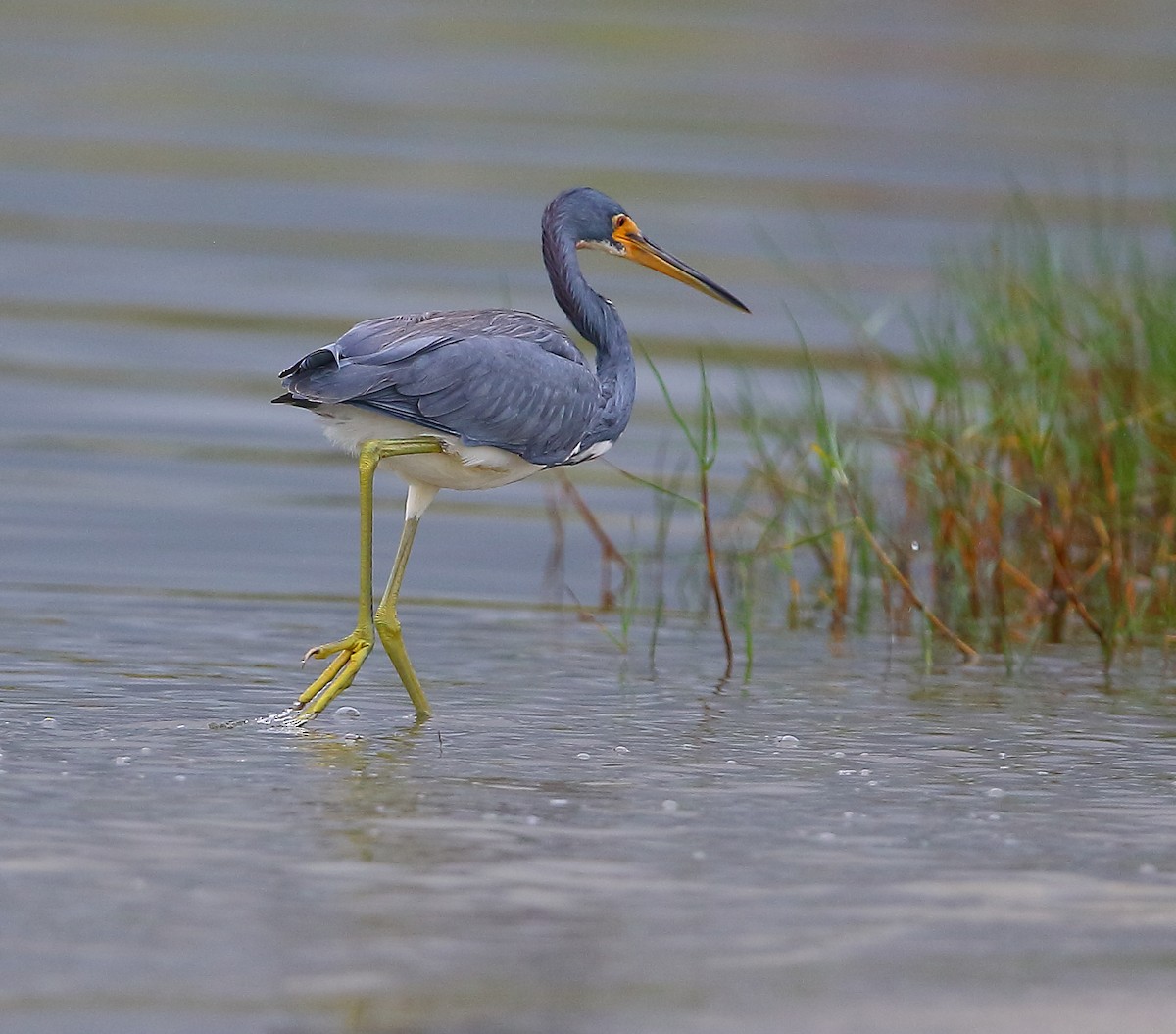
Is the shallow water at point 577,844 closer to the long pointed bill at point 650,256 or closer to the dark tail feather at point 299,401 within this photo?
the dark tail feather at point 299,401

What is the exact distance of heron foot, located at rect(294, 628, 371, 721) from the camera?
20.7 feet

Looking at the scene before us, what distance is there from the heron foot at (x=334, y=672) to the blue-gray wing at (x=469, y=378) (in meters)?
0.61

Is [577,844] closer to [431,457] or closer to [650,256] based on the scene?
[431,457]

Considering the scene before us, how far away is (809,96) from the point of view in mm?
22859

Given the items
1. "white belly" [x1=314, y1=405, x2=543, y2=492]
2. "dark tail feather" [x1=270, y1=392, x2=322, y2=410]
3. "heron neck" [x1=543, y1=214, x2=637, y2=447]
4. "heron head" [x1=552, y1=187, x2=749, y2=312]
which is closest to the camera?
"dark tail feather" [x1=270, y1=392, x2=322, y2=410]

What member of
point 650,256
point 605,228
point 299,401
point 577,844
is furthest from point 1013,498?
point 577,844

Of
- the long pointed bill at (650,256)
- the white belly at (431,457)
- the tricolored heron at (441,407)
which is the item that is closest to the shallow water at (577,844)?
the tricolored heron at (441,407)

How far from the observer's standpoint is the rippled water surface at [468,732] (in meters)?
A: 4.43

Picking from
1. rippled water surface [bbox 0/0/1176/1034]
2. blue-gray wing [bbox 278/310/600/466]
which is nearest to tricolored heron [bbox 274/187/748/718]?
blue-gray wing [bbox 278/310/600/466]

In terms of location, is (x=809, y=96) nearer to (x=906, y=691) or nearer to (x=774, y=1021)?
(x=906, y=691)

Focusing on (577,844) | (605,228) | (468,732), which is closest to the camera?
(577,844)

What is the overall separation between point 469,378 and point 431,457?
0.28 meters

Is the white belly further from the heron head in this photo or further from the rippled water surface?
the heron head

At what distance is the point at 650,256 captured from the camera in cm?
740
